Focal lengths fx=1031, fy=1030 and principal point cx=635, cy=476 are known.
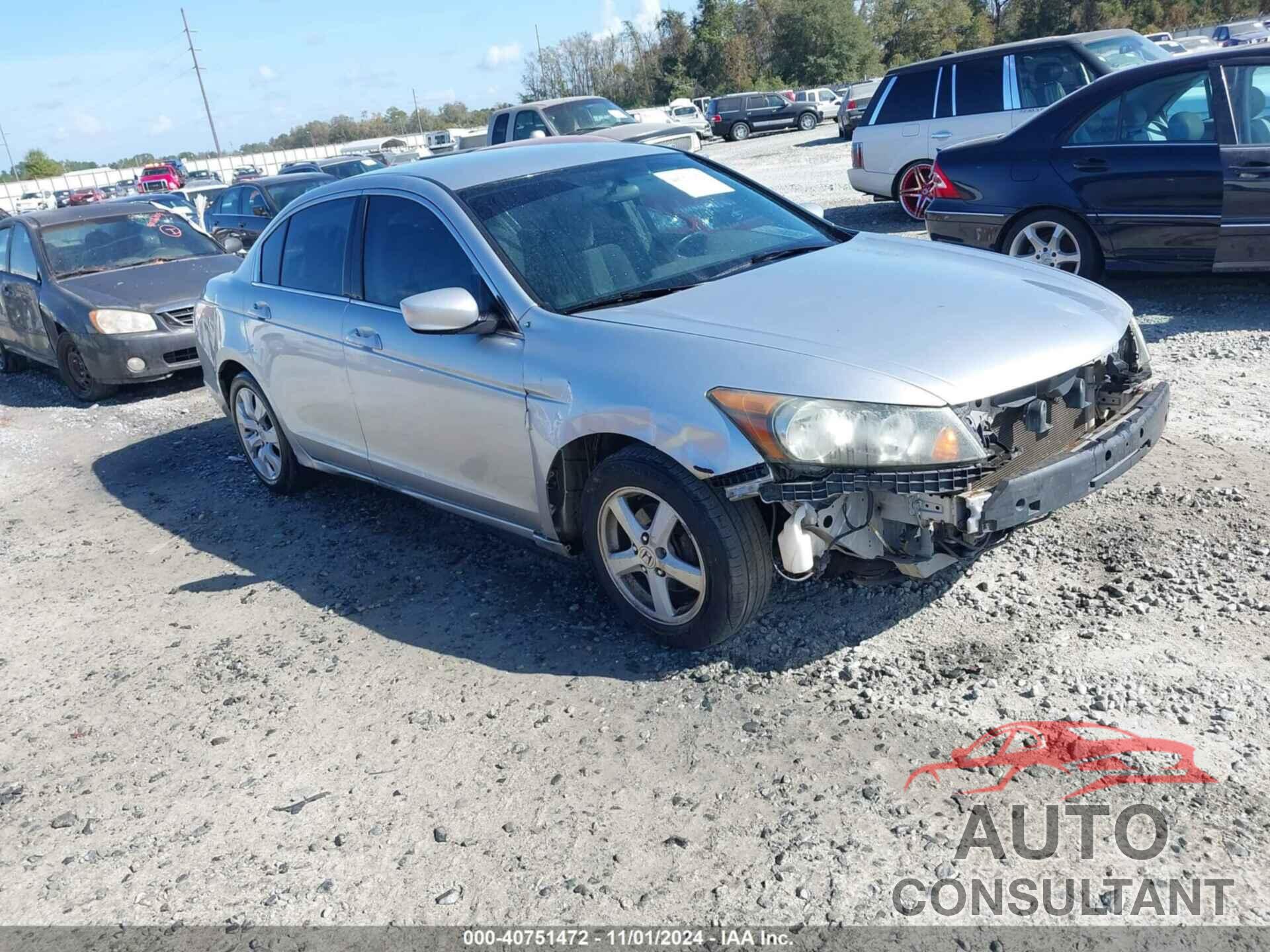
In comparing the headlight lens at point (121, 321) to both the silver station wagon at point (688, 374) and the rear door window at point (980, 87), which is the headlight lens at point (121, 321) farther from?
the rear door window at point (980, 87)

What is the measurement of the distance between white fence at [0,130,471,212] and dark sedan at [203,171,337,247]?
51114 mm

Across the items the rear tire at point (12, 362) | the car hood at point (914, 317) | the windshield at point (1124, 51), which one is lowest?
the rear tire at point (12, 362)

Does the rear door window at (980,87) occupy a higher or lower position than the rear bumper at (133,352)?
higher

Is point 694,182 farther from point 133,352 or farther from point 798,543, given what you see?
point 133,352

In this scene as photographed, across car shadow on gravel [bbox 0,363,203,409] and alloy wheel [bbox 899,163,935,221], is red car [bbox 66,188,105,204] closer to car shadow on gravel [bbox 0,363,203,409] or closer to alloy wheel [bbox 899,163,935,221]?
car shadow on gravel [bbox 0,363,203,409]

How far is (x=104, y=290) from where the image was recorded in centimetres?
922

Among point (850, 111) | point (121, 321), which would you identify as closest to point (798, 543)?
point (121, 321)

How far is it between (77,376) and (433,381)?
21.5ft

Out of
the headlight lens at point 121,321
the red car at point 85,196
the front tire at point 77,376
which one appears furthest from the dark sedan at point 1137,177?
the red car at point 85,196

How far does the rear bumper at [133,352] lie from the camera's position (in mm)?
8781

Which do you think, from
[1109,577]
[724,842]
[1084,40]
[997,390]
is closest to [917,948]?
[724,842]

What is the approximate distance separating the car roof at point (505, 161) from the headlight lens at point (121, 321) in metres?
4.58

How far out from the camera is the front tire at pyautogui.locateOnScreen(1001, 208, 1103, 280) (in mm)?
7242

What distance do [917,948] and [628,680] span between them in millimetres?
1481
